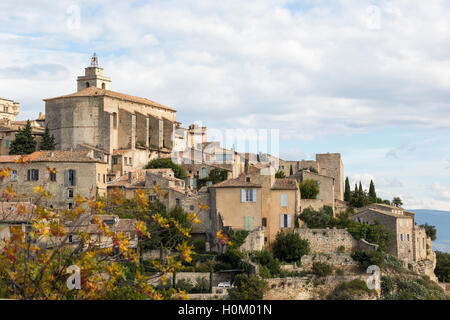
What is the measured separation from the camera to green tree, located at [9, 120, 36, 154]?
62.8 m

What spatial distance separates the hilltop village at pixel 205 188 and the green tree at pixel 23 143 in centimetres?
139

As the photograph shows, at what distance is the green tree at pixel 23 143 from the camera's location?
62.8 m

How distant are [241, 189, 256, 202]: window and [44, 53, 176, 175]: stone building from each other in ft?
77.7

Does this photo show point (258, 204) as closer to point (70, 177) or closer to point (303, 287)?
point (303, 287)

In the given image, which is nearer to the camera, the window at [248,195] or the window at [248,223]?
the window at [248,223]

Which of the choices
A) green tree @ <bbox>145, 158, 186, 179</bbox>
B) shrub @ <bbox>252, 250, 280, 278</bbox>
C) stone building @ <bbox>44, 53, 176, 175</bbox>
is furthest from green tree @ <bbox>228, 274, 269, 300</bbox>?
stone building @ <bbox>44, 53, 176, 175</bbox>

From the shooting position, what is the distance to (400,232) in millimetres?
48219

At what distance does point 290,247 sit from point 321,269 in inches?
108

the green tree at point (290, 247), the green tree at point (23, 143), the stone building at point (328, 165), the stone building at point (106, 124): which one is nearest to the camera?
the green tree at point (290, 247)

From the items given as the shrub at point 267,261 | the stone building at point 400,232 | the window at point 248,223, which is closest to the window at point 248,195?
the window at point 248,223

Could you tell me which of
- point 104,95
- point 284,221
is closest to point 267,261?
point 284,221

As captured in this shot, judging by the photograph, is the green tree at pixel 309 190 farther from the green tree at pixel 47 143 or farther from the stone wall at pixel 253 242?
the green tree at pixel 47 143

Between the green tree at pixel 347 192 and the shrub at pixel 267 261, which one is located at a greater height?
the green tree at pixel 347 192

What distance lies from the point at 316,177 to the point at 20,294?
42419 millimetres
